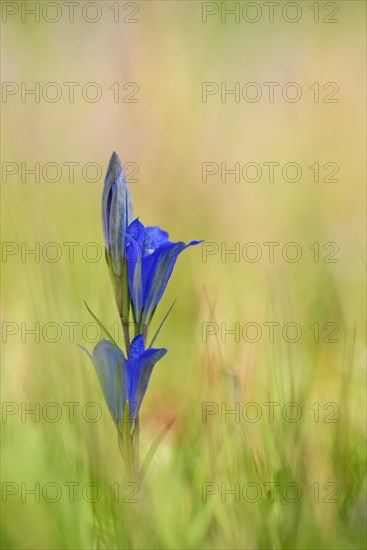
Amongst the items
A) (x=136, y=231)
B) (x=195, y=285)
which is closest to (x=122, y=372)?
(x=136, y=231)

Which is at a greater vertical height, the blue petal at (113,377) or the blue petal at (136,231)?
the blue petal at (136,231)

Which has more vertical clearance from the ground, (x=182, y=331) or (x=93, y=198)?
(x=93, y=198)

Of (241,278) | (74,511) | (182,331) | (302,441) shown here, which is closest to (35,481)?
(74,511)

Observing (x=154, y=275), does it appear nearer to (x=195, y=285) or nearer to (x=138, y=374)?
(x=138, y=374)

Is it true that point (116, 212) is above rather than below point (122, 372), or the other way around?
above

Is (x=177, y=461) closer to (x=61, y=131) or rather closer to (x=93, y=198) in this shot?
(x=93, y=198)
